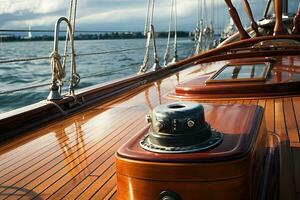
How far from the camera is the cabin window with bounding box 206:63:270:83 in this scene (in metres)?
2.93

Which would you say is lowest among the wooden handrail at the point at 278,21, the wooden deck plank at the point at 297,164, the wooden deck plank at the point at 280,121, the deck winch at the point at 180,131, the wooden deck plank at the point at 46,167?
the wooden deck plank at the point at 46,167

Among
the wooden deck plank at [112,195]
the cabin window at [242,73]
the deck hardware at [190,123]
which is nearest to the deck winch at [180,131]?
the deck hardware at [190,123]

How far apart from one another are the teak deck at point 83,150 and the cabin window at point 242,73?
231 mm

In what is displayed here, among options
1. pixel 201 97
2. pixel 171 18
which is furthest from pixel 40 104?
pixel 171 18

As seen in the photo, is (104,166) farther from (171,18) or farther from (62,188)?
(171,18)

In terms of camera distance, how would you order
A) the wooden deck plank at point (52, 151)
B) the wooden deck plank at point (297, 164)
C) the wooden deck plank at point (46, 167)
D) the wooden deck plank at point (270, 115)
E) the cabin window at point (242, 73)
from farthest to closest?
the cabin window at point (242, 73)
the wooden deck plank at point (270, 115)
the wooden deck plank at point (52, 151)
the wooden deck plank at point (46, 167)
the wooden deck plank at point (297, 164)

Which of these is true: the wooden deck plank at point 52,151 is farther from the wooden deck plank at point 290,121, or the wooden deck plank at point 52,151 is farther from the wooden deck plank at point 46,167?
the wooden deck plank at point 290,121

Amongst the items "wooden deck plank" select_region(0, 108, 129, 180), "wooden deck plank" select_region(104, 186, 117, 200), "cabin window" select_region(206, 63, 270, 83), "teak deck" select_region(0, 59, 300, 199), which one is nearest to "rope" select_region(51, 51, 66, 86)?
"teak deck" select_region(0, 59, 300, 199)

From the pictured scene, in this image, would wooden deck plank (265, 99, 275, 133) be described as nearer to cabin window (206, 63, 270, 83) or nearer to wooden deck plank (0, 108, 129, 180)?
cabin window (206, 63, 270, 83)

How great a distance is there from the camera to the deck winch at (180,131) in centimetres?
120

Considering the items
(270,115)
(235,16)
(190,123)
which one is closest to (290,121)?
(270,115)

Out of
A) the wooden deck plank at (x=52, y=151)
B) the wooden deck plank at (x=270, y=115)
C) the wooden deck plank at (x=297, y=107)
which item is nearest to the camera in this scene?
the wooden deck plank at (x=52, y=151)

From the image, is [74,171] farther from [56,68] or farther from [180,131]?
[56,68]

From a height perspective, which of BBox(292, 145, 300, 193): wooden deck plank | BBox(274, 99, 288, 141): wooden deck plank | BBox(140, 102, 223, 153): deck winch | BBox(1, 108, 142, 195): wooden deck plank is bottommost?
BBox(1, 108, 142, 195): wooden deck plank
